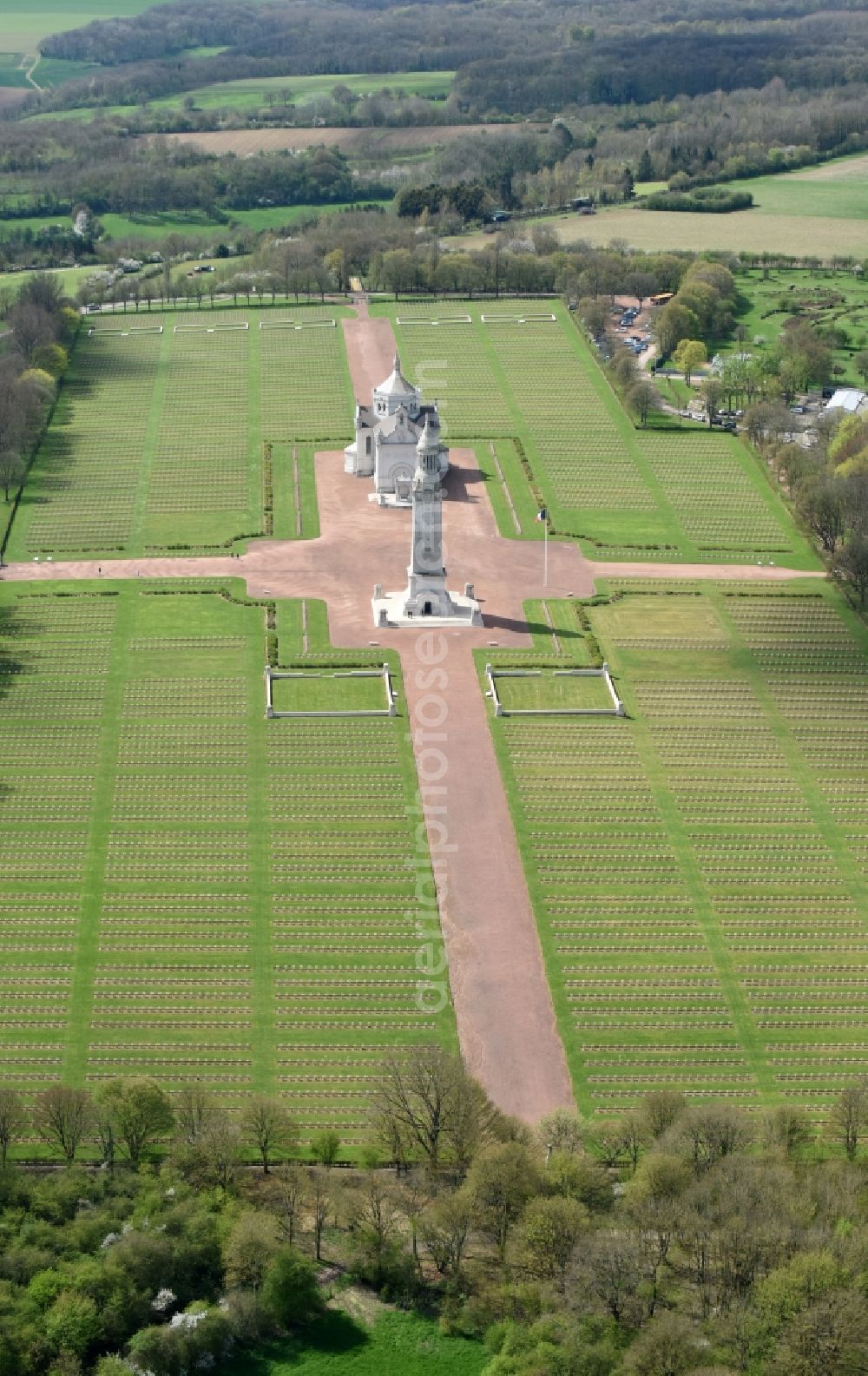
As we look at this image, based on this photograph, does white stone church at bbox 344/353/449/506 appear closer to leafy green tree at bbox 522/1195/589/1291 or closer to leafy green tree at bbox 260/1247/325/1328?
leafy green tree at bbox 522/1195/589/1291

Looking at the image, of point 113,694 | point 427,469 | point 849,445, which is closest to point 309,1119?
point 113,694

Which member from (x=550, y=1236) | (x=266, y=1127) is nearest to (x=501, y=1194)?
(x=550, y=1236)

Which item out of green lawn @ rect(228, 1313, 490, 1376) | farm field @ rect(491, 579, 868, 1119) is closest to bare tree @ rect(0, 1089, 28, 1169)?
green lawn @ rect(228, 1313, 490, 1376)

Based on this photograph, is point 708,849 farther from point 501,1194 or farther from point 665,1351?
point 665,1351

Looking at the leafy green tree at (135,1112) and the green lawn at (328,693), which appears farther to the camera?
the green lawn at (328,693)

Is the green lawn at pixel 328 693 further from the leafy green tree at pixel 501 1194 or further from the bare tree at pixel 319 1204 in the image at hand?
the leafy green tree at pixel 501 1194

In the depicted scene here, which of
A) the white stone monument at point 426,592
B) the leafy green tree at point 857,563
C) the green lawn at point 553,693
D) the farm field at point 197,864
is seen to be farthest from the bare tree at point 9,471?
the leafy green tree at point 857,563

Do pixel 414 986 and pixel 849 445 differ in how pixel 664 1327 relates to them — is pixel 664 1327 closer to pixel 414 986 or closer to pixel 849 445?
pixel 414 986
